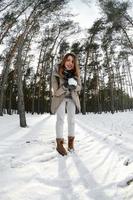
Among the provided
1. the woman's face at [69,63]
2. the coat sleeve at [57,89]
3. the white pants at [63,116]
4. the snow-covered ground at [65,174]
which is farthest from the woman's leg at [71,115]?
the woman's face at [69,63]

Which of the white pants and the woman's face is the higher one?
the woman's face

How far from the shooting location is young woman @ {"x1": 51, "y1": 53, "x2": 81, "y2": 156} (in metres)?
5.54

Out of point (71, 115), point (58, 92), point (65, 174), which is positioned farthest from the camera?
point (71, 115)

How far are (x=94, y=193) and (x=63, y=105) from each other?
8.34ft

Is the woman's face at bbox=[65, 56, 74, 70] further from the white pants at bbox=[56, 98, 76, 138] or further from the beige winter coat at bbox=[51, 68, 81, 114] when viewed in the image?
the white pants at bbox=[56, 98, 76, 138]

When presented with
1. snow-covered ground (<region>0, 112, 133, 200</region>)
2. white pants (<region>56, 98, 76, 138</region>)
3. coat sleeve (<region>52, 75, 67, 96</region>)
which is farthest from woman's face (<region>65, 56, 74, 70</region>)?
snow-covered ground (<region>0, 112, 133, 200</region>)

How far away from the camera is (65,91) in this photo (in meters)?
5.60

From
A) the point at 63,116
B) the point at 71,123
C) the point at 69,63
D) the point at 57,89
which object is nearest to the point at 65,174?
the point at 63,116

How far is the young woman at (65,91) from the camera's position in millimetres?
5539

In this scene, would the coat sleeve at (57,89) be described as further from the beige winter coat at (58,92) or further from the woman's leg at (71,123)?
the woman's leg at (71,123)

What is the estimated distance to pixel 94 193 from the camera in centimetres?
325

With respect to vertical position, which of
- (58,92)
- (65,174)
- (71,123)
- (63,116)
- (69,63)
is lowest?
(65,174)

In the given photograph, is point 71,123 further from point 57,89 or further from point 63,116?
point 57,89

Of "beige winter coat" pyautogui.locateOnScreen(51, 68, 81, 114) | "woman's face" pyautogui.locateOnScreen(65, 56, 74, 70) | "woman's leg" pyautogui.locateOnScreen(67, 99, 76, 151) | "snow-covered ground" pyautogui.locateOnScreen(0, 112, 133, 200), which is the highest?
"woman's face" pyautogui.locateOnScreen(65, 56, 74, 70)
